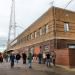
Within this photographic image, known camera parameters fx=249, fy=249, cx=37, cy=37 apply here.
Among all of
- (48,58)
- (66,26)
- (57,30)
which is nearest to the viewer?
(48,58)

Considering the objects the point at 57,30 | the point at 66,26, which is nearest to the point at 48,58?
the point at 57,30

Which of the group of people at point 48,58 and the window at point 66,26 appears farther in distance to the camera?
the window at point 66,26

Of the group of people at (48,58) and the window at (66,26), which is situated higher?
the window at (66,26)

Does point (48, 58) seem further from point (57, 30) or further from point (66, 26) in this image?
point (66, 26)

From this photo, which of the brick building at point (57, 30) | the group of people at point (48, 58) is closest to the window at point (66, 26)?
the brick building at point (57, 30)

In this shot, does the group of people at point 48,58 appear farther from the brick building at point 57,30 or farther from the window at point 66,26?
the window at point 66,26

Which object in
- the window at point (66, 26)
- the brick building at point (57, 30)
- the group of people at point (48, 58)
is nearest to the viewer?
the group of people at point (48, 58)

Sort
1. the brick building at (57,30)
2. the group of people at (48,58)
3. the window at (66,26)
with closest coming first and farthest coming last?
the group of people at (48,58)
the brick building at (57,30)
the window at (66,26)

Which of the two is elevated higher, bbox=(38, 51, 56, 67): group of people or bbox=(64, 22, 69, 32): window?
bbox=(64, 22, 69, 32): window

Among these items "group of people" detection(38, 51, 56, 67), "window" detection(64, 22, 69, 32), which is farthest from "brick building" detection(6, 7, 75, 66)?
"group of people" detection(38, 51, 56, 67)

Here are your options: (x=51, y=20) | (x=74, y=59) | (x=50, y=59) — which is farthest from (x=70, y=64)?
(x=51, y=20)

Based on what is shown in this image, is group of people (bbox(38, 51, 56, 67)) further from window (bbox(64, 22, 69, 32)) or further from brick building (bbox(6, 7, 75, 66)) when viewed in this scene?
window (bbox(64, 22, 69, 32))

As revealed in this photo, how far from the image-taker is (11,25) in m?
72.3

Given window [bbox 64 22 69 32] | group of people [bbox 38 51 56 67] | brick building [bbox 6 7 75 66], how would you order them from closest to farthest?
group of people [bbox 38 51 56 67] < brick building [bbox 6 7 75 66] < window [bbox 64 22 69 32]
